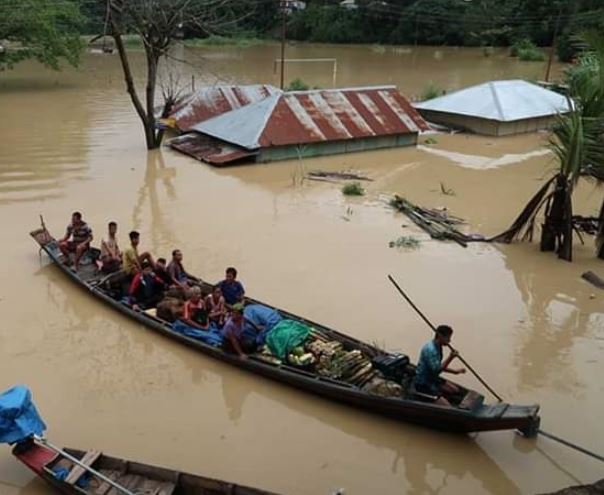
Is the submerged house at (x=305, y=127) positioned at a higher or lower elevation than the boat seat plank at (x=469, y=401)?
higher

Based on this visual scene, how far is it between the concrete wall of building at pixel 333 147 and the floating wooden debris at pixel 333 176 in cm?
140

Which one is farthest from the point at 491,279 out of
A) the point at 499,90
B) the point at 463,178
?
the point at 499,90

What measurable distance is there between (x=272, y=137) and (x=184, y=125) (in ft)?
14.0

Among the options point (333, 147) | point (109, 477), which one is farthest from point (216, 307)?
point (333, 147)

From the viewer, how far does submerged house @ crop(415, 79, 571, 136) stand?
943 inches

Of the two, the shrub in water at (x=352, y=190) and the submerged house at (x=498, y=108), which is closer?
the shrub in water at (x=352, y=190)

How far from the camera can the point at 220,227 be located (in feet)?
46.2

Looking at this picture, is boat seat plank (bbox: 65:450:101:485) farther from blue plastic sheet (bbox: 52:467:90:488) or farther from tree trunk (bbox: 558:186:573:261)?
tree trunk (bbox: 558:186:573:261)

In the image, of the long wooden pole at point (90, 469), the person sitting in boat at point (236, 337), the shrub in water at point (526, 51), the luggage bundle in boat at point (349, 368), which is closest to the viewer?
the long wooden pole at point (90, 469)

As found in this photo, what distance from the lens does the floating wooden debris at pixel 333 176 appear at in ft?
59.0

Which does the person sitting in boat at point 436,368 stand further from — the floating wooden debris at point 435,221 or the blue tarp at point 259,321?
the floating wooden debris at point 435,221

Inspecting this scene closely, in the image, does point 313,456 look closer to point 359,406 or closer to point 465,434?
point 359,406

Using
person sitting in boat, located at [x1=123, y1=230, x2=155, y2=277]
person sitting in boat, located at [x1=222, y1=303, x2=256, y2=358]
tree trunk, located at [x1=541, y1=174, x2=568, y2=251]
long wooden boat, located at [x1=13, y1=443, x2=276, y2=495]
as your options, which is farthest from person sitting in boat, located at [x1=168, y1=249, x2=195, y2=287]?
tree trunk, located at [x1=541, y1=174, x2=568, y2=251]

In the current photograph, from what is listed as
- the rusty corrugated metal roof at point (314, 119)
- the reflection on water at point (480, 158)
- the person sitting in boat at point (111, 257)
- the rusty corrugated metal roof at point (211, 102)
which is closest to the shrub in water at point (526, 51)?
the reflection on water at point (480, 158)
